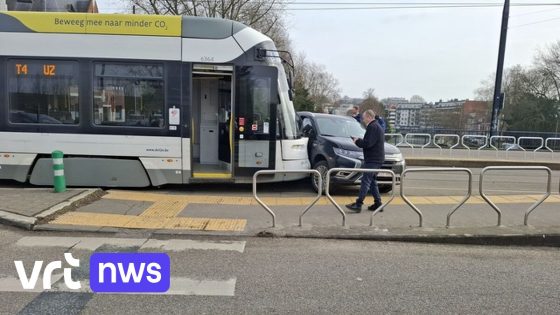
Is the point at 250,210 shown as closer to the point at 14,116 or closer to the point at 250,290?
the point at 250,290

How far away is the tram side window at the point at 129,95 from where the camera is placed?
8.62 metres

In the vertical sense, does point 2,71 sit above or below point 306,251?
above

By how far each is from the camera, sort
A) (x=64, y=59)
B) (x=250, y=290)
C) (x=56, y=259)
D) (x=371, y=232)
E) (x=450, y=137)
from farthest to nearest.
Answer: (x=450, y=137), (x=64, y=59), (x=371, y=232), (x=56, y=259), (x=250, y=290)

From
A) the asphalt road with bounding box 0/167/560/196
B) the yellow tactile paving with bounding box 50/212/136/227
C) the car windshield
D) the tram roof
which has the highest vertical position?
the tram roof

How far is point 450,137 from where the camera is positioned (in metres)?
19.1

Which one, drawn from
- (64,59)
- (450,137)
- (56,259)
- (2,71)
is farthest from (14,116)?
(450,137)

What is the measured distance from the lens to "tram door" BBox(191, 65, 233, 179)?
956 cm

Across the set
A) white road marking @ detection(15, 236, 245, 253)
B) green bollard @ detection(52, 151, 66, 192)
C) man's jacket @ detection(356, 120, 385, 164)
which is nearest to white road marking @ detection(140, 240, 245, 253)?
white road marking @ detection(15, 236, 245, 253)

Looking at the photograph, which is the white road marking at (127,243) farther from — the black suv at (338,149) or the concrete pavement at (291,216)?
the black suv at (338,149)

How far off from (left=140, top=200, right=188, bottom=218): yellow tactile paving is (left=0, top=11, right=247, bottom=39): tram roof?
11.0ft

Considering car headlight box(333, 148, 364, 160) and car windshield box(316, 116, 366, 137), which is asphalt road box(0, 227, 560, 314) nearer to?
A: car headlight box(333, 148, 364, 160)

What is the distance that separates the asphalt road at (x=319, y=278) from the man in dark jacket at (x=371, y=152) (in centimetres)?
156

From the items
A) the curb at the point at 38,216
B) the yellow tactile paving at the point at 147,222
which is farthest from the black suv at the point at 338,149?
the curb at the point at 38,216

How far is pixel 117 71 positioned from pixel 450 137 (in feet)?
49.9
